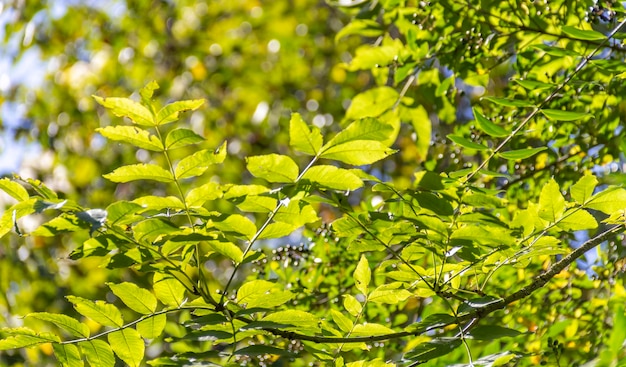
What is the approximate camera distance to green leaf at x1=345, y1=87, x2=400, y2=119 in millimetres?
1812

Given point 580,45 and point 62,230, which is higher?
point 62,230

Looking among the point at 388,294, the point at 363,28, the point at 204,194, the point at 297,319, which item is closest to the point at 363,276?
the point at 388,294

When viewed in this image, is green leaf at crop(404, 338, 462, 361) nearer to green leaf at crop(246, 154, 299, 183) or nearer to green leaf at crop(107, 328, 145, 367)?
green leaf at crop(246, 154, 299, 183)

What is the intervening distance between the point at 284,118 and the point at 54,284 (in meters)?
1.72

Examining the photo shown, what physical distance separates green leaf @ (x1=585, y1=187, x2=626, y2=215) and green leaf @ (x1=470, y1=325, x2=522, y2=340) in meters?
0.22

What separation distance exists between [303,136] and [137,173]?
0.78 ft

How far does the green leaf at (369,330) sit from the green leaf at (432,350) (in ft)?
0.28

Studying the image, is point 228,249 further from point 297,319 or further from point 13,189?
point 13,189

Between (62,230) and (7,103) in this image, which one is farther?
(7,103)

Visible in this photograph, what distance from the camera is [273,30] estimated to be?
6.04m

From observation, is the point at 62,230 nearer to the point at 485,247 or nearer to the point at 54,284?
the point at 485,247

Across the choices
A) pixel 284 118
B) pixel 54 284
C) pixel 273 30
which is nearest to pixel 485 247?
pixel 54 284

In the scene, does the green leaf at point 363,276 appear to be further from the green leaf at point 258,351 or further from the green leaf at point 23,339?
the green leaf at point 23,339

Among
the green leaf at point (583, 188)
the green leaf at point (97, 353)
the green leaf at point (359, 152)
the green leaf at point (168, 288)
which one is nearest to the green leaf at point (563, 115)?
the green leaf at point (583, 188)
